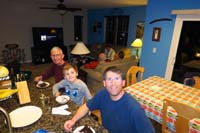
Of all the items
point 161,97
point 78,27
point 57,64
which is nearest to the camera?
point 161,97

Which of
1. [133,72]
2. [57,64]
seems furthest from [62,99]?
[133,72]

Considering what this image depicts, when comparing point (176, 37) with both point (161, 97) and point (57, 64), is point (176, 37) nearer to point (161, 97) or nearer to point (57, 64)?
point (161, 97)

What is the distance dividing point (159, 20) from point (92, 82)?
7.17ft

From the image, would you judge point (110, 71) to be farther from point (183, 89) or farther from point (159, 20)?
point (159, 20)

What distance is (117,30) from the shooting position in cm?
632

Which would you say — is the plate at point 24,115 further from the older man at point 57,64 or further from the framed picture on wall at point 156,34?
the framed picture on wall at point 156,34

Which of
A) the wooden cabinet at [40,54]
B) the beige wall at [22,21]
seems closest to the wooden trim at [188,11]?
the wooden cabinet at [40,54]

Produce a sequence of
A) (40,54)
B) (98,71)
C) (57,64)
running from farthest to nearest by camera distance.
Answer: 1. (40,54)
2. (98,71)
3. (57,64)

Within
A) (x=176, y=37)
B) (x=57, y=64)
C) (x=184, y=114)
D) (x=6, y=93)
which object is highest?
(x=176, y=37)

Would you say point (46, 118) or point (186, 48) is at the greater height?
point (186, 48)

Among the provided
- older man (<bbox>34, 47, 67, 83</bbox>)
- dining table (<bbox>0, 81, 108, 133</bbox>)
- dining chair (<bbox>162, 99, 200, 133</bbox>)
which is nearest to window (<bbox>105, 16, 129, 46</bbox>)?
older man (<bbox>34, 47, 67, 83</bbox>)

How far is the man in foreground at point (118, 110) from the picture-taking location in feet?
3.35

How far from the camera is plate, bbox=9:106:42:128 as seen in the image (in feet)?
3.42

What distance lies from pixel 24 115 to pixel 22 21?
5986 mm
